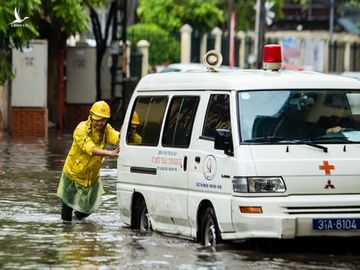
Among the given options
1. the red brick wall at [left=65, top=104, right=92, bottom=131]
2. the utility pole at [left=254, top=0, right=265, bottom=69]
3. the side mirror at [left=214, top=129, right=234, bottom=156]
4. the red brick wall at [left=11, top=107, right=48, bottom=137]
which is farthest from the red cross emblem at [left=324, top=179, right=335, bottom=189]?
the utility pole at [left=254, top=0, right=265, bottom=69]

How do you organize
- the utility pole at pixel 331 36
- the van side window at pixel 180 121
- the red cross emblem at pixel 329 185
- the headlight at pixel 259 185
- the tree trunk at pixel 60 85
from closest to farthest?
the headlight at pixel 259 185 < the red cross emblem at pixel 329 185 < the van side window at pixel 180 121 < the tree trunk at pixel 60 85 < the utility pole at pixel 331 36

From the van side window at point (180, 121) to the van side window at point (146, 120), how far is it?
19cm

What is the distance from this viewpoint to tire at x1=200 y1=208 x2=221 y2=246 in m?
13.0

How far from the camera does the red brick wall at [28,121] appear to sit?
32.0m

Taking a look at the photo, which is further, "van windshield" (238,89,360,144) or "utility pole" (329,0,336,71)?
"utility pole" (329,0,336,71)

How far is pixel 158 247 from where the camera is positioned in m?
13.2

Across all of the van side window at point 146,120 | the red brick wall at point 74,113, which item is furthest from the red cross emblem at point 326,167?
the red brick wall at point 74,113

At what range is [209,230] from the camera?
1319cm

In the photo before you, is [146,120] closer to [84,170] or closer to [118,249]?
[84,170]

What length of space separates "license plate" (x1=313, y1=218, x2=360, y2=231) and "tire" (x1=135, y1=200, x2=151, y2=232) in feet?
9.43

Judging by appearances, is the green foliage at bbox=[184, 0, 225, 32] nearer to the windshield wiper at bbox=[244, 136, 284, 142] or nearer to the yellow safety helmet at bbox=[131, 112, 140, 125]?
the yellow safety helmet at bbox=[131, 112, 140, 125]

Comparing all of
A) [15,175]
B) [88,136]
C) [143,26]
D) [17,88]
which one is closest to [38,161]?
[15,175]

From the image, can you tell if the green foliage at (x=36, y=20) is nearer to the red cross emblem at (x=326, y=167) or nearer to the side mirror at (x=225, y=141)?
the side mirror at (x=225, y=141)

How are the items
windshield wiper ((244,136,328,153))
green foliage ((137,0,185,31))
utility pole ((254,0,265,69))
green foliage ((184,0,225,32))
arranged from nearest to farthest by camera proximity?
windshield wiper ((244,136,328,153))
utility pole ((254,0,265,69))
green foliage ((184,0,225,32))
green foliage ((137,0,185,31))
